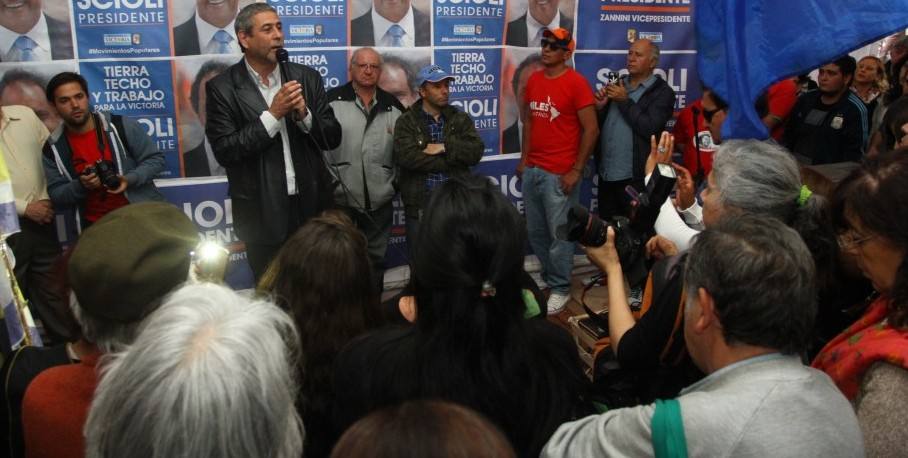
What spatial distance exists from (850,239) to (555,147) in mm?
2763

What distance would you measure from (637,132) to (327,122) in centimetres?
208

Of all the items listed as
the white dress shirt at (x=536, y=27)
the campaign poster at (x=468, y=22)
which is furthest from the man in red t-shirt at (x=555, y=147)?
the campaign poster at (x=468, y=22)

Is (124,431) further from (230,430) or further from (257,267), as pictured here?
(257,267)

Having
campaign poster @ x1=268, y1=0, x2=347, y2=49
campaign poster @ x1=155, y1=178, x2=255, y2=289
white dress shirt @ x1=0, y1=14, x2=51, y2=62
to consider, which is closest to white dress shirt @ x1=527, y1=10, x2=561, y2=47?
campaign poster @ x1=268, y1=0, x2=347, y2=49

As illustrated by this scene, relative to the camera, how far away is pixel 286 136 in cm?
334

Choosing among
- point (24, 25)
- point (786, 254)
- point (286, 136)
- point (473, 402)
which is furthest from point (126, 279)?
point (24, 25)

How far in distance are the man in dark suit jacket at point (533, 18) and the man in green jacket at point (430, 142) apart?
668 millimetres

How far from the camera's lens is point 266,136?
3150 millimetres

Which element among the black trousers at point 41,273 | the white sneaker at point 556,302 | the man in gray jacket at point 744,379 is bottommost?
the white sneaker at point 556,302

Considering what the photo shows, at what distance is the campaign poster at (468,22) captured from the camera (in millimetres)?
4188

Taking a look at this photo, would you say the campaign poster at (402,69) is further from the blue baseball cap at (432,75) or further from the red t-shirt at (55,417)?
the red t-shirt at (55,417)

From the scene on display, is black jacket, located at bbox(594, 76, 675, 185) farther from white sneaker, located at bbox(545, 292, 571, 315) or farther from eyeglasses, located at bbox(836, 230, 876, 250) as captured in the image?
eyeglasses, located at bbox(836, 230, 876, 250)

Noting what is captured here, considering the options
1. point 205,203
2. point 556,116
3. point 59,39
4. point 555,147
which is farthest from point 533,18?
point 59,39

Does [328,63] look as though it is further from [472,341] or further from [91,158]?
[472,341]
